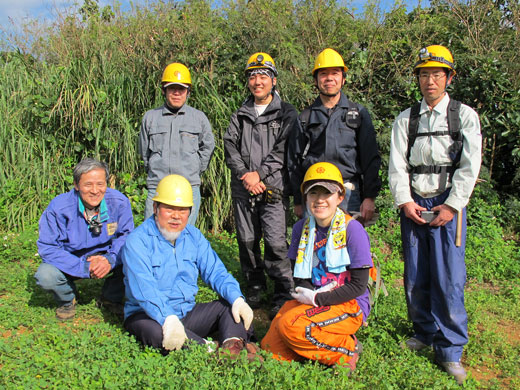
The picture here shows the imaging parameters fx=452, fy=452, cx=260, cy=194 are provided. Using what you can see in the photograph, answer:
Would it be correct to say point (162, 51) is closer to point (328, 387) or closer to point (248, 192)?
point (248, 192)

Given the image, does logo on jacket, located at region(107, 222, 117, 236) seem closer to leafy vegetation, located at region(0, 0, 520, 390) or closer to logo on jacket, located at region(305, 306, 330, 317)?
leafy vegetation, located at region(0, 0, 520, 390)

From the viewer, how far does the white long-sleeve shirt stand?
3.20 metres

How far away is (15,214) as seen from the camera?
670 cm

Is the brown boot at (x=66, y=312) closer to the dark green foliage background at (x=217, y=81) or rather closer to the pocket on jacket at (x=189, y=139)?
the pocket on jacket at (x=189, y=139)

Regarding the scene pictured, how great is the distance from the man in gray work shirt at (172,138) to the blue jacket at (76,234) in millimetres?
425

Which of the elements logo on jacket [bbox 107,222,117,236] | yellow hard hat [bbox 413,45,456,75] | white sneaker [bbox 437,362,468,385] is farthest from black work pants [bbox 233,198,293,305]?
yellow hard hat [bbox 413,45,456,75]

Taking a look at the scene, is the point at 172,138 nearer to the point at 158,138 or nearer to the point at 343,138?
the point at 158,138

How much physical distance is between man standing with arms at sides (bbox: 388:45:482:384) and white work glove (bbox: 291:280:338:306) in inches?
28.1

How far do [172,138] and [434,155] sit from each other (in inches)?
101

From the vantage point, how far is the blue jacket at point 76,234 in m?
3.99

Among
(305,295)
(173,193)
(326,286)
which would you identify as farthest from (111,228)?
(326,286)

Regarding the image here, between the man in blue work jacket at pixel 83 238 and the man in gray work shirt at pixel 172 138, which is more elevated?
the man in gray work shirt at pixel 172 138

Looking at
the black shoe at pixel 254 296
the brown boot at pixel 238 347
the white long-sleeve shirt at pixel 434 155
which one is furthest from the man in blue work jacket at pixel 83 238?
the white long-sleeve shirt at pixel 434 155

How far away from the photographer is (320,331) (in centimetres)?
317
